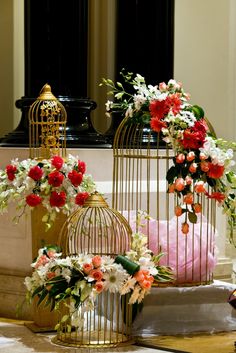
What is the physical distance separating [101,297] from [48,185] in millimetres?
753

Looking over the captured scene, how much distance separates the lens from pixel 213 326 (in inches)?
241

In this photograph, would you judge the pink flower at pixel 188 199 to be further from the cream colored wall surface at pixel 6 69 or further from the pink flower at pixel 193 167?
the cream colored wall surface at pixel 6 69

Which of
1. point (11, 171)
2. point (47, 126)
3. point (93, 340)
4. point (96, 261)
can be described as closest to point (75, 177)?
point (11, 171)

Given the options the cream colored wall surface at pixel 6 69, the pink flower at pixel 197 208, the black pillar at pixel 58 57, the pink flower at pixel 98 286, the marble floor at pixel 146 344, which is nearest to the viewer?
the pink flower at pixel 98 286

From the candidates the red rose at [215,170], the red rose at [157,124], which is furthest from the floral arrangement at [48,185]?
the red rose at [215,170]

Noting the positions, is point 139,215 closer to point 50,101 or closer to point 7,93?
point 50,101

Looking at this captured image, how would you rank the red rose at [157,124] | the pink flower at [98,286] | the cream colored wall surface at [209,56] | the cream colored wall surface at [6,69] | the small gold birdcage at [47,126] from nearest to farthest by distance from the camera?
1. the pink flower at [98,286]
2. the red rose at [157,124]
3. the small gold birdcage at [47,126]
4. the cream colored wall surface at [209,56]
5. the cream colored wall surface at [6,69]

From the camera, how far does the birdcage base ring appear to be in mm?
5648

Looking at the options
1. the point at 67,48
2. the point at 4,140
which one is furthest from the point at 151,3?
the point at 4,140

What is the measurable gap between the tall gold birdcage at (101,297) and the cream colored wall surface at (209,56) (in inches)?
139

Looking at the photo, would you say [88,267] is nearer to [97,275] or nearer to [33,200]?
[97,275]

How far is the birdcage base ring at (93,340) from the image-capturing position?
5.65 metres

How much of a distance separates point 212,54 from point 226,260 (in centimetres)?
240

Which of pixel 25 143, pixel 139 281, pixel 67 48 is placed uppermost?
pixel 67 48
